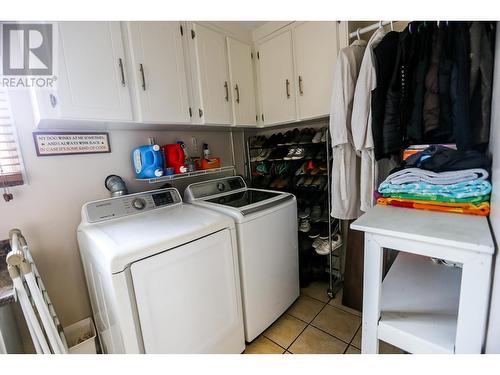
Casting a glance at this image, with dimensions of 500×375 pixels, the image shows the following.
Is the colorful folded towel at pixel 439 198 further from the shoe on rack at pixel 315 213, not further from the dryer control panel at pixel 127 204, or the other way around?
the dryer control panel at pixel 127 204

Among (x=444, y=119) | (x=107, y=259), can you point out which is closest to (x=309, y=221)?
(x=444, y=119)

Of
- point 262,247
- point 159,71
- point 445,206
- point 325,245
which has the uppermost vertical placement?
point 159,71

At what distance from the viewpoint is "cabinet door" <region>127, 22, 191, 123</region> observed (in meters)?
1.37

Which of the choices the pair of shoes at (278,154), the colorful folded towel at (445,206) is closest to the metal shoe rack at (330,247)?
the pair of shoes at (278,154)

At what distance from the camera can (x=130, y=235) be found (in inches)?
43.6

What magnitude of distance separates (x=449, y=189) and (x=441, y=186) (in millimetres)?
27

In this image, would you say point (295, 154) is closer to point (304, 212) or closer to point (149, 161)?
point (304, 212)

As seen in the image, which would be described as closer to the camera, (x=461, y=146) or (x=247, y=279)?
(x=461, y=146)

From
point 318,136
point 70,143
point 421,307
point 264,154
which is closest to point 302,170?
point 318,136

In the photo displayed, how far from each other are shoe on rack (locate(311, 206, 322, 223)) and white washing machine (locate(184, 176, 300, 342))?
1.03 ft

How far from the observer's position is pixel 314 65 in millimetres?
1734
